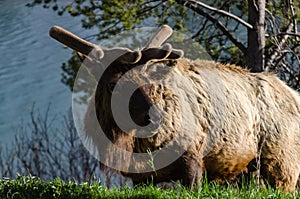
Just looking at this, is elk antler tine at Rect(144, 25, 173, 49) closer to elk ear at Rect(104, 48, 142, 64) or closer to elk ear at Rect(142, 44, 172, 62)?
elk ear at Rect(142, 44, 172, 62)

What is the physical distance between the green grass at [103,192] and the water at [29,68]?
9.62m

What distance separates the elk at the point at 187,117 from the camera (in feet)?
20.0

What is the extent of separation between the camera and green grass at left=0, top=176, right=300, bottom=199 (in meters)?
5.34

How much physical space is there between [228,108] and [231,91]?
206mm

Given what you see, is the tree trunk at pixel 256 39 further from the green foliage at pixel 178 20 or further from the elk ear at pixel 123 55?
the elk ear at pixel 123 55

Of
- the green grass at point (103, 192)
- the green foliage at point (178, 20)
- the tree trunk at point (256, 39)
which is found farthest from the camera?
the green foliage at point (178, 20)

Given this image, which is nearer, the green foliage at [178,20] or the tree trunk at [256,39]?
the tree trunk at [256,39]

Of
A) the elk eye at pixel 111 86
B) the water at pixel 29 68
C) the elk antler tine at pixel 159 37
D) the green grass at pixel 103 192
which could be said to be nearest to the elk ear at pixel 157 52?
the elk eye at pixel 111 86

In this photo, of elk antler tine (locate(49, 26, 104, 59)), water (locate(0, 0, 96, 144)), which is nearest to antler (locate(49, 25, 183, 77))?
elk antler tine (locate(49, 26, 104, 59))

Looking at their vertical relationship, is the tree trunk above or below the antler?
below

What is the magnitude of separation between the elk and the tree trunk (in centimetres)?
232

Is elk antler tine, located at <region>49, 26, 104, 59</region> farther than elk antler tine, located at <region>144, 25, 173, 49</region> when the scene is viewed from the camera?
No

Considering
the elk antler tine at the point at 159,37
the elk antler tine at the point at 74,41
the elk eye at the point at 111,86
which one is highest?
the elk antler tine at the point at 74,41

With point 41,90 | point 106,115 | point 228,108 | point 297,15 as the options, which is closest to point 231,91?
point 228,108
